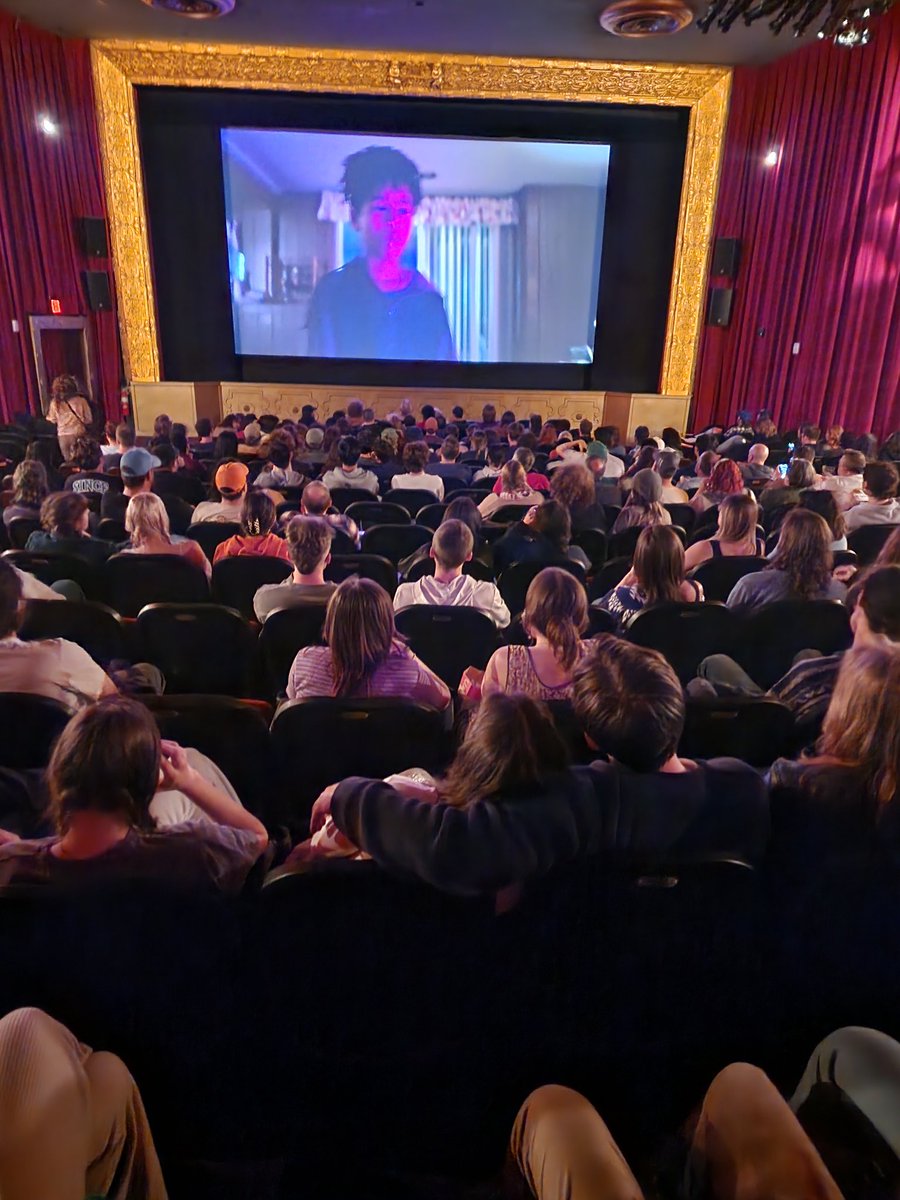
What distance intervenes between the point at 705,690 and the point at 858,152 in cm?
1060

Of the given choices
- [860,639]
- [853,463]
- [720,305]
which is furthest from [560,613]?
[720,305]

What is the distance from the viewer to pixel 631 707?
176cm

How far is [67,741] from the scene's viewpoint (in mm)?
1609

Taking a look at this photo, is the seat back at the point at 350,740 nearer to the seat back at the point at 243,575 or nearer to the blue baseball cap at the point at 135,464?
the seat back at the point at 243,575

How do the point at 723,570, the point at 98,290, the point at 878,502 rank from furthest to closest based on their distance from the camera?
the point at 98,290, the point at 878,502, the point at 723,570

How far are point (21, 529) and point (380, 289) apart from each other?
9.76 meters

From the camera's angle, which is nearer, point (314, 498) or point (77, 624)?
point (77, 624)

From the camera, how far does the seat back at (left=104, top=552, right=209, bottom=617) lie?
4.02 metres

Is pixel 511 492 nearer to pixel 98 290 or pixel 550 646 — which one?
pixel 550 646

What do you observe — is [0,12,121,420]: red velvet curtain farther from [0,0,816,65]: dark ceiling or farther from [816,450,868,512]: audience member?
[816,450,868,512]: audience member

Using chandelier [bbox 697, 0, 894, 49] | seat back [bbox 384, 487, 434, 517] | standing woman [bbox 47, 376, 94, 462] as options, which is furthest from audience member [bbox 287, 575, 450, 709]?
standing woman [bbox 47, 376, 94, 462]

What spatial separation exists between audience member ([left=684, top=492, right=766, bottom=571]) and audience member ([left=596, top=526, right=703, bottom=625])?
703mm

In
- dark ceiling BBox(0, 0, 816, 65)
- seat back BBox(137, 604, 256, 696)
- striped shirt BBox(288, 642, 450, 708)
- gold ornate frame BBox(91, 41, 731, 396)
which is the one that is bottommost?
seat back BBox(137, 604, 256, 696)

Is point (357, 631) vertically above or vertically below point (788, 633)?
above
